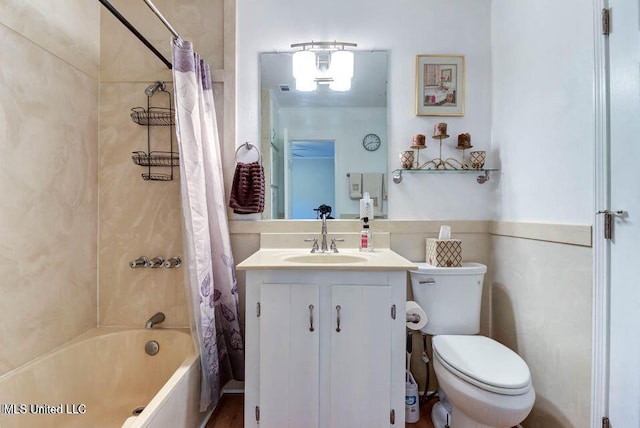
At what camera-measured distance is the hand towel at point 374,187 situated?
186cm

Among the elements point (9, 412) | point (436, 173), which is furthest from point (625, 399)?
point (9, 412)

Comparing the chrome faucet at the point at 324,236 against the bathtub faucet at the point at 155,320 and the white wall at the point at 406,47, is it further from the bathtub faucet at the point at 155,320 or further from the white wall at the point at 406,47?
the bathtub faucet at the point at 155,320

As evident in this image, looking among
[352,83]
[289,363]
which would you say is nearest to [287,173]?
[352,83]

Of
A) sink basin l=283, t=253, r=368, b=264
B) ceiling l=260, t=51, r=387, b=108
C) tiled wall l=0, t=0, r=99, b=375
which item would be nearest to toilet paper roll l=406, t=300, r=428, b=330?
sink basin l=283, t=253, r=368, b=264

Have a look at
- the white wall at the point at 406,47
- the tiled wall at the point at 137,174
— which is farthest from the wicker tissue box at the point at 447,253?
the tiled wall at the point at 137,174

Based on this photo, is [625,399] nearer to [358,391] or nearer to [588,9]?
[358,391]

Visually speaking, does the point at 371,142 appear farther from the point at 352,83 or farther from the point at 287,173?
the point at 287,173

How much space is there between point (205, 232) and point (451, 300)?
1.34m

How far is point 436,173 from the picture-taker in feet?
6.05

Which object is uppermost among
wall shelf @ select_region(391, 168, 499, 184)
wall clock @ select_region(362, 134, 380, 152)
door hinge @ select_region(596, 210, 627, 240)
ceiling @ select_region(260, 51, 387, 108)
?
ceiling @ select_region(260, 51, 387, 108)

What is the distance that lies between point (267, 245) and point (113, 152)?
3.59 ft

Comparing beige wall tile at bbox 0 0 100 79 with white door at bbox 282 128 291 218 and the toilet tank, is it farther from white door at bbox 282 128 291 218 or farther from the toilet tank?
the toilet tank

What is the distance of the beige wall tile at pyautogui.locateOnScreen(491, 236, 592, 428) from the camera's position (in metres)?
1.16

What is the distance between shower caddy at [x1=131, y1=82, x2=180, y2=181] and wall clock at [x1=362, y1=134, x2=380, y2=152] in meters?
1.15
